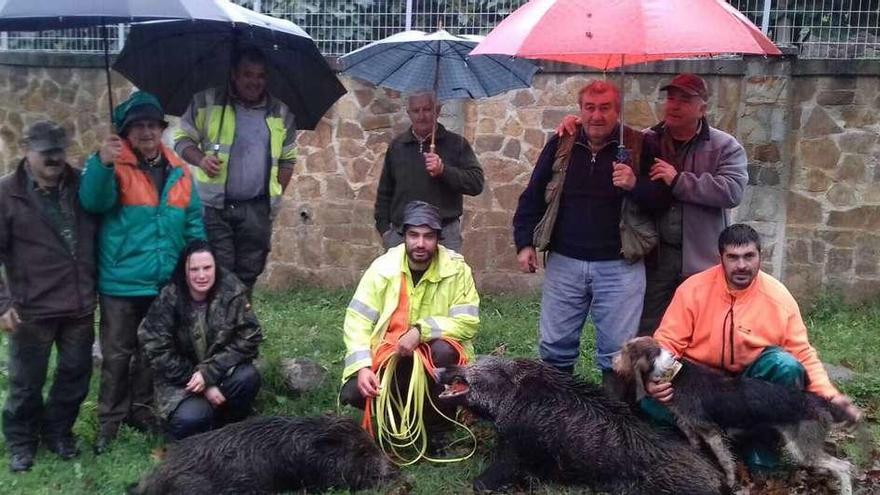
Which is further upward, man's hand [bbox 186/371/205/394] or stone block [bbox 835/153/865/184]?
stone block [bbox 835/153/865/184]

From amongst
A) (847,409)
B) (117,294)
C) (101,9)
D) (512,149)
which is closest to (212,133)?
(117,294)

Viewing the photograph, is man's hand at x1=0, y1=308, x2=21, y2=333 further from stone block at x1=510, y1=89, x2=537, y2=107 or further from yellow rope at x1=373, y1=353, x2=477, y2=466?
stone block at x1=510, y1=89, x2=537, y2=107

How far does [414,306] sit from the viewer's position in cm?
497

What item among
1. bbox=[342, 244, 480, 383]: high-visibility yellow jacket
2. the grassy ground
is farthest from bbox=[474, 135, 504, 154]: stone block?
bbox=[342, 244, 480, 383]: high-visibility yellow jacket

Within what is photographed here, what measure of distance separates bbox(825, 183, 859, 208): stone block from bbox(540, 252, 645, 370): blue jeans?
11.6ft

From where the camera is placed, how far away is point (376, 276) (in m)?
4.93

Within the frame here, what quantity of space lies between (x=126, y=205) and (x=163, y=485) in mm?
1488

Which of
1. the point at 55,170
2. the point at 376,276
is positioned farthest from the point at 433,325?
the point at 55,170

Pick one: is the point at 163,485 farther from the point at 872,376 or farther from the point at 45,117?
the point at 45,117

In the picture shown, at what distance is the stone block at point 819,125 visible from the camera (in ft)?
24.9

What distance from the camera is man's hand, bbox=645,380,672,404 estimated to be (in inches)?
173

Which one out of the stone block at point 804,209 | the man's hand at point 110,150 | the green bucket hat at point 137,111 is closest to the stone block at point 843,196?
the stone block at point 804,209

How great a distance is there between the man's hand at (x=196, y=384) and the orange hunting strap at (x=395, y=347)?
0.88m

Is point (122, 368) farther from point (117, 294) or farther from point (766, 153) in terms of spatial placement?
point (766, 153)
